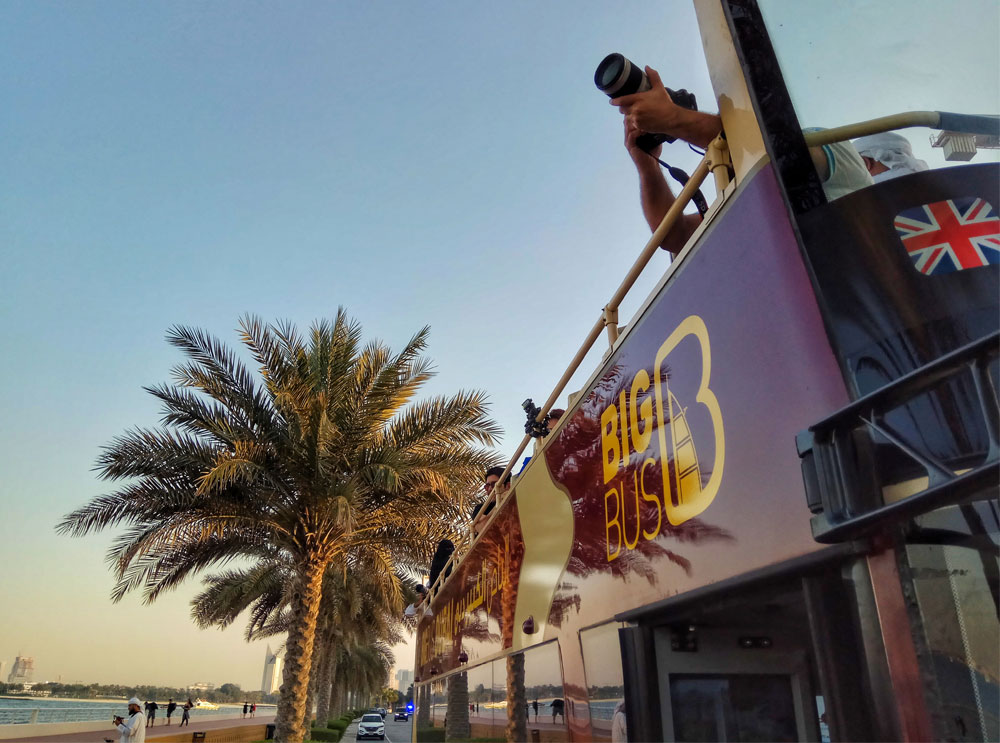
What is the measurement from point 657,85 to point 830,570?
1.31 meters

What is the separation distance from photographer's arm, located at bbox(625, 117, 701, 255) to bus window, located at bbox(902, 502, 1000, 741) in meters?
1.20

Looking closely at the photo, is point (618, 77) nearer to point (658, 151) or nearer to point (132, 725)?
point (658, 151)

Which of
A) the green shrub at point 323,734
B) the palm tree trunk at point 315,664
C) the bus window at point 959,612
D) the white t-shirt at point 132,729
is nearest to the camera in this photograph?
the bus window at point 959,612

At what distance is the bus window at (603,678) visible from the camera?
1.94 m

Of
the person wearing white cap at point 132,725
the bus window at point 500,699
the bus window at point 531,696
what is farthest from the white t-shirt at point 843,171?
the person wearing white cap at point 132,725

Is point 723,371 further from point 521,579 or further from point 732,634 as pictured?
point 521,579

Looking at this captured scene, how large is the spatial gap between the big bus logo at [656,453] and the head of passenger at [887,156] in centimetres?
49

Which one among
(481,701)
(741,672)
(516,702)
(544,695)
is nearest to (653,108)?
(741,672)

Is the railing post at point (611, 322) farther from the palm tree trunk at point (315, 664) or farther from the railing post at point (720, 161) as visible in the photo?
the palm tree trunk at point (315, 664)

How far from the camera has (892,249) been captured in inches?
50.1

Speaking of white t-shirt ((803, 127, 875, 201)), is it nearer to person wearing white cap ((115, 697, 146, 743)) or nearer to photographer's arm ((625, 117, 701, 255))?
photographer's arm ((625, 117, 701, 255))

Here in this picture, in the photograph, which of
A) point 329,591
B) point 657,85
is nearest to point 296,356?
point 657,85

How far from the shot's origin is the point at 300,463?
34.6 feet

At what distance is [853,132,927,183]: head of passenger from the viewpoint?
1353 millimetres
